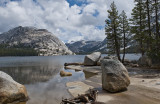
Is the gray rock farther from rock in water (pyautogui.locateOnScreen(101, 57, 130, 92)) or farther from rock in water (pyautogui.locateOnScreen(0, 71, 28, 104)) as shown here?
rock in water (pyautogui.locateOnScreen(0, 71, 28, 104))

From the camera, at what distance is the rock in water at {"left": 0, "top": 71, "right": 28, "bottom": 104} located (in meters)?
11.2

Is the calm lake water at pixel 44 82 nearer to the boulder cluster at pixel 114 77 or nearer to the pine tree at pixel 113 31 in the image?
the boulder cluster at pixel 114 77

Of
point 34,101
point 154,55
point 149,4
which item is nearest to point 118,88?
point 34,101

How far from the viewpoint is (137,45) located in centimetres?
3600

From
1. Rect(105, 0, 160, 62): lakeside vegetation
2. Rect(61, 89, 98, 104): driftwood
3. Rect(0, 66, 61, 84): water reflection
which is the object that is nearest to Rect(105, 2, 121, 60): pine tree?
Rect(105, 0, 160, 62): lakeside vegetation

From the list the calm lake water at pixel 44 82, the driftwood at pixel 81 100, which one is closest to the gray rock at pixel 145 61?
the calm lake water at pixel 44 82

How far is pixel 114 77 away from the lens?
12430 millimetres

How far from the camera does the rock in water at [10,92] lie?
11.2 meters

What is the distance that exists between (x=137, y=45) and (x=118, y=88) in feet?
88.6

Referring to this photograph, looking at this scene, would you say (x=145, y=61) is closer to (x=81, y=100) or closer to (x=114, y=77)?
(x=114, y=77)

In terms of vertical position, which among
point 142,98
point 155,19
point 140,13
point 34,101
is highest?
point 140,13

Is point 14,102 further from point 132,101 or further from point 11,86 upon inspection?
point 132,101

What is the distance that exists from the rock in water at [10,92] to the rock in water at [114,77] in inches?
310

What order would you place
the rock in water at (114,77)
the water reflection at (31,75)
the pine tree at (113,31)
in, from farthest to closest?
1. the pine tree at (113,31)
2. the water reflection at (31,75)
3. the rock in water at (114,77)
